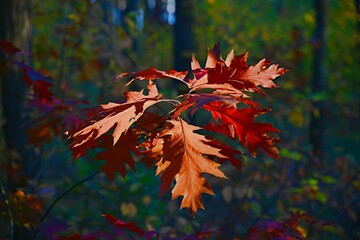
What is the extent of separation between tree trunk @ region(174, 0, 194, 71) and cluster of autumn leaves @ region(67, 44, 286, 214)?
198 inches

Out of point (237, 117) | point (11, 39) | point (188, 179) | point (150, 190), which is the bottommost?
point (150, 190)

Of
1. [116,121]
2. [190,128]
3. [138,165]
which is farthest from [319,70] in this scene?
[116,121]

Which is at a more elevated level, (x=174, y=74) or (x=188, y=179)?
(x=174, y=74)

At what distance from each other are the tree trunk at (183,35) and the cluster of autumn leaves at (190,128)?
5021 millimetres

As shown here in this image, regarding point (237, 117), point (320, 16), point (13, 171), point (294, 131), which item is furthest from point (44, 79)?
point (294, 131)

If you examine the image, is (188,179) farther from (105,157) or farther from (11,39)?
(11,39)

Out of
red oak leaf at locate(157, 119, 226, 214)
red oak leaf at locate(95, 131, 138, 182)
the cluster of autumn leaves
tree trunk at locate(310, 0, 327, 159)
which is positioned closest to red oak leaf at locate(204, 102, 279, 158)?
the cluster of autumn leaves

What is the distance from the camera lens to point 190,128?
1369 millimetres

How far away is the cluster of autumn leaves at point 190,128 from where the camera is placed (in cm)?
130

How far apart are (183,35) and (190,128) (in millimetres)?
5604

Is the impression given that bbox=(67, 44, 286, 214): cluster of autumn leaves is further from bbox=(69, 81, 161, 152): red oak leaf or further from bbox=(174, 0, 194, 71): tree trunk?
bbox=(174, 0, 194, 71): tree trunk

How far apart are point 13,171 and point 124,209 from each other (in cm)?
89

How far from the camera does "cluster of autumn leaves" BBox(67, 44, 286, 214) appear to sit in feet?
4.28

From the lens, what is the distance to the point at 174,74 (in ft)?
5.26
